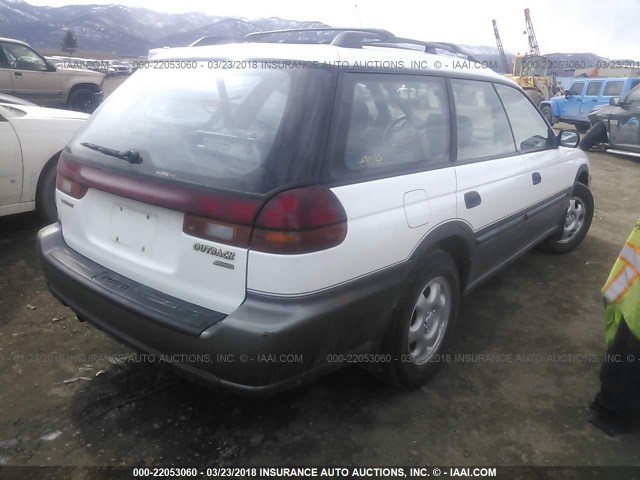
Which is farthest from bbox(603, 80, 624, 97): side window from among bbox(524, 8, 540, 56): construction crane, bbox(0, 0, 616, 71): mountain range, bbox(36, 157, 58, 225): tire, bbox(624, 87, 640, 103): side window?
bbox(0, 0, 616, 71): mountain range

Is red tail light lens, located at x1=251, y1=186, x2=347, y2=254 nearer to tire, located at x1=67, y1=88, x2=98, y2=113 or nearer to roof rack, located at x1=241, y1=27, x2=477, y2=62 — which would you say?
roof rack, located at x1=241, y1=27, x2=477, y2=62

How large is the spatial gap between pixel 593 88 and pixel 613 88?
64 cm

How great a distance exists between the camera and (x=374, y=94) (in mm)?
2197

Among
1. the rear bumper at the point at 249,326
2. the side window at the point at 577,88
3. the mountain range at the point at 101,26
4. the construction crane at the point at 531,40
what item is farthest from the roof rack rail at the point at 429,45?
the mountain range at the point at 101,26

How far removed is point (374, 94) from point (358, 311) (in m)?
0.97

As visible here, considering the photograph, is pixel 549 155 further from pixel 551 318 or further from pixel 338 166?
pixel 338 166

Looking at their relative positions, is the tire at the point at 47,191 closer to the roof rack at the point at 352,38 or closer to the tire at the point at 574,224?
the roof rack at the point at 352,38

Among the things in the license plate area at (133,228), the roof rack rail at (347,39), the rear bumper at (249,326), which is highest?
the roof rack rail at (347,39)

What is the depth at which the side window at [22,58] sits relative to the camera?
10.2 meters

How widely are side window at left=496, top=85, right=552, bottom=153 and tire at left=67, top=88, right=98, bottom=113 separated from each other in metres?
10.9

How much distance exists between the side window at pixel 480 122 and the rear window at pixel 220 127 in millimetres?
1092

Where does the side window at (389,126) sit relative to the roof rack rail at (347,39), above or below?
below

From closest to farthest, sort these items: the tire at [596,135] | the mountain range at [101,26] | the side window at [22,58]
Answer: the side window at [22,58] → the tire at [596,135] → the mountain range at [101,26]

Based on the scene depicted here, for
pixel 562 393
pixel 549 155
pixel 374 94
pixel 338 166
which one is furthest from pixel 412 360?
pixel 549 155
